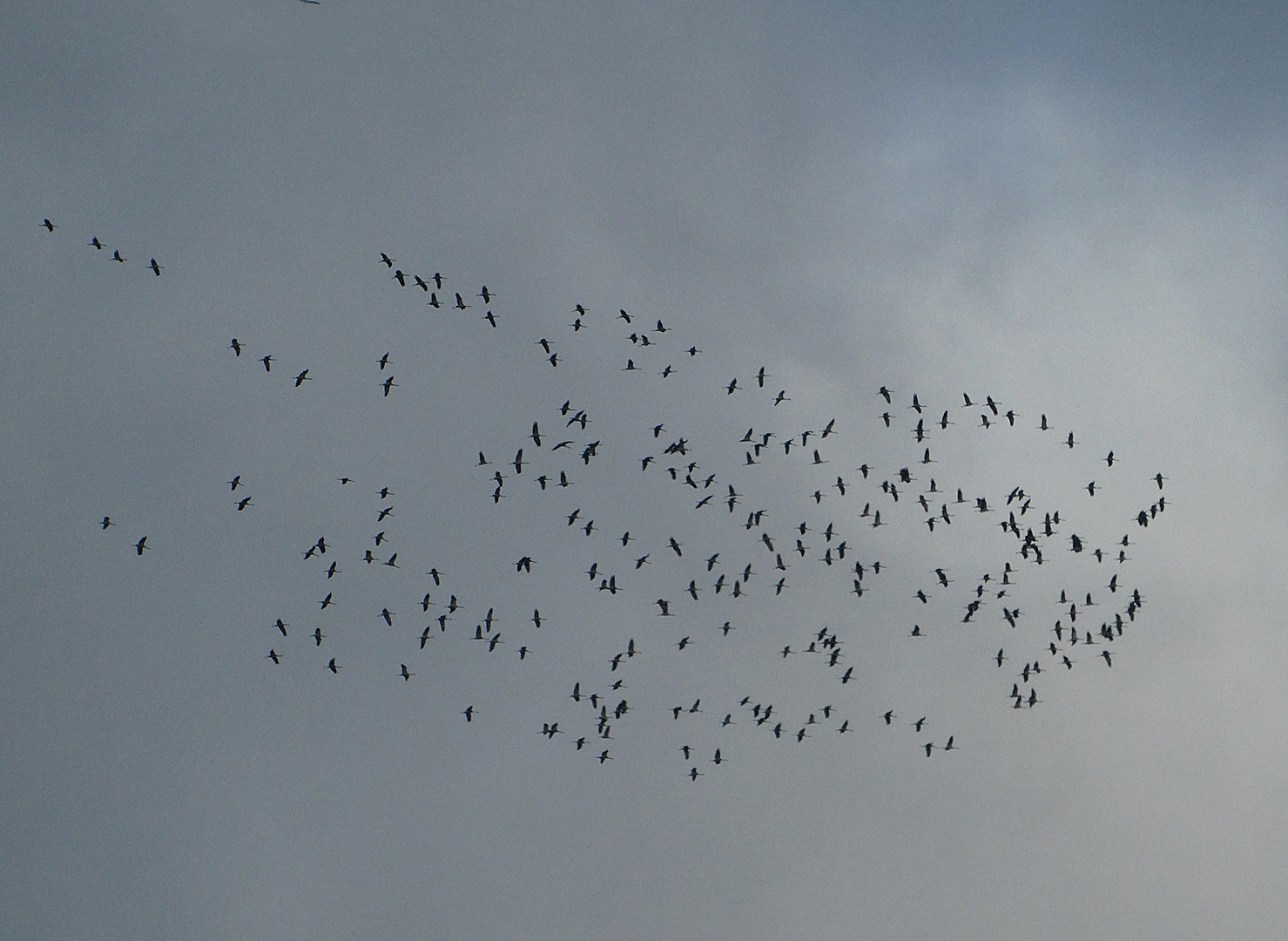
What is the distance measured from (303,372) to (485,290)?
12282 millimetres

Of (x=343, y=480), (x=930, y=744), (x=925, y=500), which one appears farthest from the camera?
(x=930, y=744)

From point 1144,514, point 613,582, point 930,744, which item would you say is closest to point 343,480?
point 613,582

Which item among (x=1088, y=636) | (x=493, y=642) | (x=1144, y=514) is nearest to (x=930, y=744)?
(x=1088, y=636)

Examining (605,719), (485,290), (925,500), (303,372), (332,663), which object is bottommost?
(332,663)

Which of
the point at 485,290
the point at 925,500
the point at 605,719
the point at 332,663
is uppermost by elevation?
the point at 925,500

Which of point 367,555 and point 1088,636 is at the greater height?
point 1088,636

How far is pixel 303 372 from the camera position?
78438 mm

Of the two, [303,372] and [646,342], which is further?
[646,342]

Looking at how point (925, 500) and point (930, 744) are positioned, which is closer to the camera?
point (925, 500)

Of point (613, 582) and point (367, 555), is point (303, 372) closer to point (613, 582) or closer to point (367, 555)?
point (367, 555)

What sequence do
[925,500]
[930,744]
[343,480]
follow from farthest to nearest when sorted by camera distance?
[930,744] < [925,500] < [343,480]

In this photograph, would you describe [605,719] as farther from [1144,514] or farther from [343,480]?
[1144,514]

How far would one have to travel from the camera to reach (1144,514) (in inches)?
3066

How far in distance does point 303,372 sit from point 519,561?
57.1 ft
